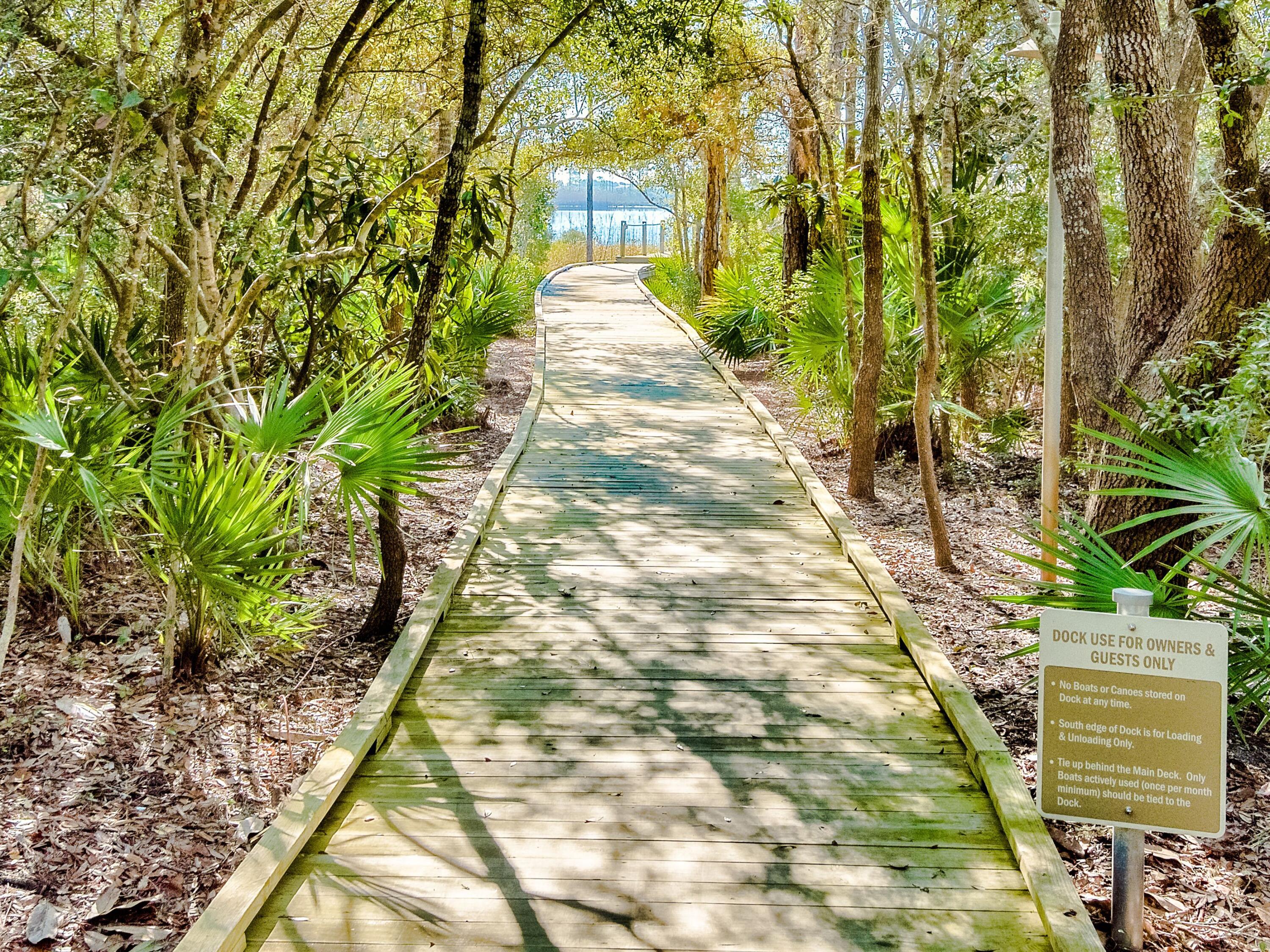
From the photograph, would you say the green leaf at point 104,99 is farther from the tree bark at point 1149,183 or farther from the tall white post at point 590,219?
the tall white post at point 590,219

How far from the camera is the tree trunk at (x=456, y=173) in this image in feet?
17.7

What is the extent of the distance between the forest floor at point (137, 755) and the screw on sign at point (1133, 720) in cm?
215

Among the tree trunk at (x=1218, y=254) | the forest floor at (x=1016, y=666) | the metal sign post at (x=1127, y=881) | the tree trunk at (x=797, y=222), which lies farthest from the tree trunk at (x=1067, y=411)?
the metal sign post at (x=1127, y=881)

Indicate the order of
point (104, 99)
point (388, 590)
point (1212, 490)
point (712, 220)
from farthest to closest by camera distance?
point (712, 220), point (388, 590), point (104, 99), point (1212, 490)

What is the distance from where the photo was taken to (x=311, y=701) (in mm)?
4684

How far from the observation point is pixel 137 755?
13.2ft

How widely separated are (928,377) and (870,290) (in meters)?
1.14

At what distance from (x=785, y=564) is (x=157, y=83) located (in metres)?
4.04

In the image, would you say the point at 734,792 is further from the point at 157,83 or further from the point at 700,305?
the point at 700,305

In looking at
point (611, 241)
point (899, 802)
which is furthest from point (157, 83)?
point (611, 241)

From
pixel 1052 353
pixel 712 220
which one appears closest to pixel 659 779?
pixel 1052 353

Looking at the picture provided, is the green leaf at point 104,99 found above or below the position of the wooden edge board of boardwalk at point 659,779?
above

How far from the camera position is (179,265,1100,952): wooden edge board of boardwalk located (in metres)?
3.00

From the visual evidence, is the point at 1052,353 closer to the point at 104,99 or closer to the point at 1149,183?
the point at 1149,183
